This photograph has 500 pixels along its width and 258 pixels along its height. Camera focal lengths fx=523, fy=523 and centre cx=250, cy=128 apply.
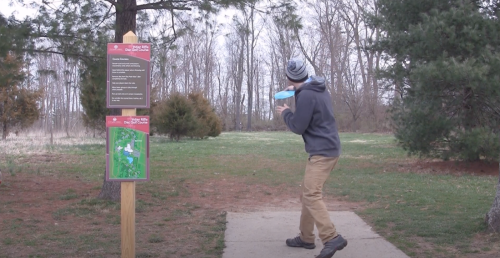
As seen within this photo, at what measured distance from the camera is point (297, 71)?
16.9 feet

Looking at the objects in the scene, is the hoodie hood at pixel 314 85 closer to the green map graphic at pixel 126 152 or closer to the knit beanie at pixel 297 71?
the knit beanie at pixel 297 71

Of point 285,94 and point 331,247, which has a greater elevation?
point 285,94

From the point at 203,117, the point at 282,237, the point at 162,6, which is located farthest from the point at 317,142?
the point at 203,117

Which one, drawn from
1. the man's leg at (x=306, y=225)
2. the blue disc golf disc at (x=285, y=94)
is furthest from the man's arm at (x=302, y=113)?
the man's leg at (x=306, y=225)

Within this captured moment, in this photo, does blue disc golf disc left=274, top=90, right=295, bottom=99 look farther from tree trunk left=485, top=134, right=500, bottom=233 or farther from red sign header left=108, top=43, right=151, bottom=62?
tree trunk left=485, top=134, right=500, bottom=233

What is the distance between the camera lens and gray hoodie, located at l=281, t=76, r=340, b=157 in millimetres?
4914

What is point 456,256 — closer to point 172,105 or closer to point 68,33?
point 68,33

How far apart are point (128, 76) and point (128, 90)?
0.13 m

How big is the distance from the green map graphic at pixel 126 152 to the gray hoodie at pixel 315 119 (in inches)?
55.8

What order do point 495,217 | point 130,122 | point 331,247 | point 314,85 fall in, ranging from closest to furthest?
1. point 130,122
2. point 331,247
3. point 314,85
4. point 495,217

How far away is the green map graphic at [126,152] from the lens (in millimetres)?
4641

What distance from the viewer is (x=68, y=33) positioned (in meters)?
8.55

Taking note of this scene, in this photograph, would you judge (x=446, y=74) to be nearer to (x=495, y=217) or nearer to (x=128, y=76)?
(x=495, y=217)

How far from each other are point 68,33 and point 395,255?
6.20m
